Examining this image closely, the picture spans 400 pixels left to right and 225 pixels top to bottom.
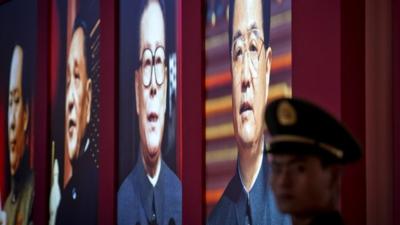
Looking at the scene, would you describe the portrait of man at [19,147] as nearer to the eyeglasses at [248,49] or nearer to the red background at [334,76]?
the red background at [334,76]

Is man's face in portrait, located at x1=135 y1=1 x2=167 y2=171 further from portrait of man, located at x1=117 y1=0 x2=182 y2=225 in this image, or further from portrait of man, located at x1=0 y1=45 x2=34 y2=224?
portrait of man, located at x1=0 y1=45 x2=34 y2=224

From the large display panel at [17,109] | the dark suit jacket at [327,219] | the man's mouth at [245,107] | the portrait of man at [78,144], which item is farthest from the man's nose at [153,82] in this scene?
the dark suit jacket at [327,219]

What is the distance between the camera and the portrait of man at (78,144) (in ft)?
17.9

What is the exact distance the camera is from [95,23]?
5449 mm

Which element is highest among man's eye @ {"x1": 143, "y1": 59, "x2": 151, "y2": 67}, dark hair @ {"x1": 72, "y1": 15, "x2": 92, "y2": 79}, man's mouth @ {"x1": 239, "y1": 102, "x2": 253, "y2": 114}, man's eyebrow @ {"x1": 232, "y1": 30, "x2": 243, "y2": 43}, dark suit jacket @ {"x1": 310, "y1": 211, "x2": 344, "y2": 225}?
dark hair @ {"x1": 72, "y1": 15, "x2": 92, "y2": 79}

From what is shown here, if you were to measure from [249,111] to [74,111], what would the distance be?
2188 millimetres

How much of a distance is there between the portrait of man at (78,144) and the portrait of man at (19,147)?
71 centimetres

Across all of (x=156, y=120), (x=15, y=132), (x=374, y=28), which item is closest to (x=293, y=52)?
(x=374, y=28)

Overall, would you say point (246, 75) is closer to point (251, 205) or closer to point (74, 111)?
point (251, 205)

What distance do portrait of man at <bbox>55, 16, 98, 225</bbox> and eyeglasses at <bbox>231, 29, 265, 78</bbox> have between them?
1.77 meters

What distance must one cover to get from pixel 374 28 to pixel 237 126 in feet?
3.10

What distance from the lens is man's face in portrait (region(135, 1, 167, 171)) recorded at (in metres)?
4.68

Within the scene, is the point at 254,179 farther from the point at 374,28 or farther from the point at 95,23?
the point at 95,23

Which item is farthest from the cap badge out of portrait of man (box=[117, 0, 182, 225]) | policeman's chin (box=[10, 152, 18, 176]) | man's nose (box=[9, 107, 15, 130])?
man's nose (box=[9, 107, 15, 130])
